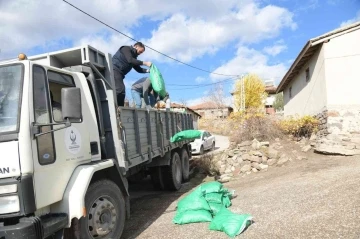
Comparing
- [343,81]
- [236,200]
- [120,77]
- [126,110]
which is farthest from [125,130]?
[343,81]

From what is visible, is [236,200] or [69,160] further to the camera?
[236,200]

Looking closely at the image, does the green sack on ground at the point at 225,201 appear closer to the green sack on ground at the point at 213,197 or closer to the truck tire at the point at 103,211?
the green sack on ground at the point at 213,197

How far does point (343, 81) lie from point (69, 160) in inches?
422

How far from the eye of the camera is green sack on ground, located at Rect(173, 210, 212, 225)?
5012 mm

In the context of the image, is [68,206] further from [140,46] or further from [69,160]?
[140,46]

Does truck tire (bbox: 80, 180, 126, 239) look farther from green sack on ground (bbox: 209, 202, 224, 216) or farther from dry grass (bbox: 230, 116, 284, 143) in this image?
dry grass (bbox: 230, 116, 284, 143)

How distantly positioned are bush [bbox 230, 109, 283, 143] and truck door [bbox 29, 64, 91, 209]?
10.1 metres

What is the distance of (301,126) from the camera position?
13055mm

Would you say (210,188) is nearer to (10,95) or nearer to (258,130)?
(10,95)

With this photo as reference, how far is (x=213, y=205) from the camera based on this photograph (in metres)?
5.52

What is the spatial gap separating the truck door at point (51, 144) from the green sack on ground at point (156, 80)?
8.06 feet

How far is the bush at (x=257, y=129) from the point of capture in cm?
1305

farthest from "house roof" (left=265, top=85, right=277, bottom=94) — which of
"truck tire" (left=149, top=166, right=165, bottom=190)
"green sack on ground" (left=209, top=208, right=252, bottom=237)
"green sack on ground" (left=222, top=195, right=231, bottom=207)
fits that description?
"green sack on ground" (left=209, top=208, right=252, bottom=237)

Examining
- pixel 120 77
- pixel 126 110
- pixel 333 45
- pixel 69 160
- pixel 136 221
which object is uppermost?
pixel 333 45
